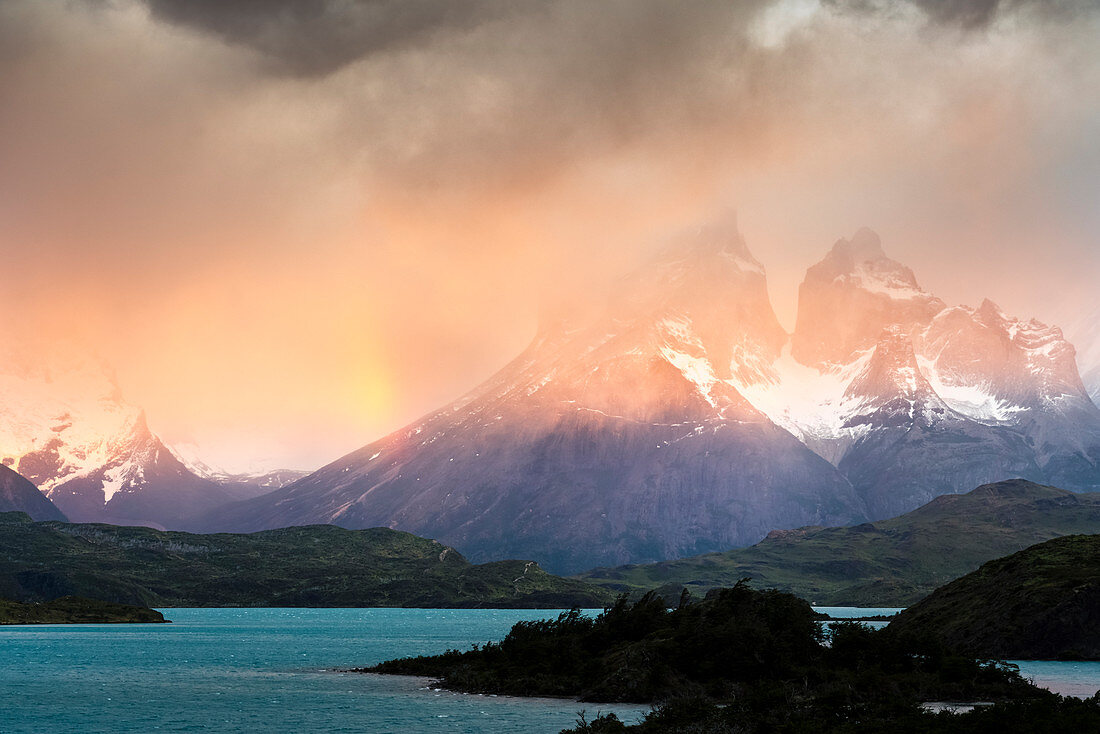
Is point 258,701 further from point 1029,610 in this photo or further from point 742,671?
point 1029,610

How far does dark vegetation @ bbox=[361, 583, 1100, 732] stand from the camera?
83.8 metres

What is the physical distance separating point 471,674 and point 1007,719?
69.1 metres

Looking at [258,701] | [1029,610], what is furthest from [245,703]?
[1029,610]

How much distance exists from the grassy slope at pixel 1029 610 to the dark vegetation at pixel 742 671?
3360 cm

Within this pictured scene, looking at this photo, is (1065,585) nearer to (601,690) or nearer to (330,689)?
(601,690)

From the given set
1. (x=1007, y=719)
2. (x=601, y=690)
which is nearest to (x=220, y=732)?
(x=601, y=690)

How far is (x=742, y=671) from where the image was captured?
111250 millimetres

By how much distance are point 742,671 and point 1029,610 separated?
250 feet

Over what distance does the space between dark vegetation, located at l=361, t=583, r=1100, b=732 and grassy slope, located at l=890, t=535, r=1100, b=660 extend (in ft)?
110

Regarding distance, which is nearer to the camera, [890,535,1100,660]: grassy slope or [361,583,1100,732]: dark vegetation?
[361,583,1100,732]: dark vegetation

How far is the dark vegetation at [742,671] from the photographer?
8375cm

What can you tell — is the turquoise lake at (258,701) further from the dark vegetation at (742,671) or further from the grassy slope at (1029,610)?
the grassy slope at (1029,610)

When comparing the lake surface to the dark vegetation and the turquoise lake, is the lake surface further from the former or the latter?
the dark vegetation

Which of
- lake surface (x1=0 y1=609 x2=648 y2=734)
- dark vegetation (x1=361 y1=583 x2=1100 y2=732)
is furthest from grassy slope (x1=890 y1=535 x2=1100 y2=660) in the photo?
lake surface (x1=0 y1=609 x2=648 y2=734)
